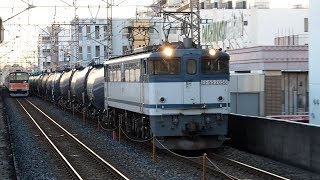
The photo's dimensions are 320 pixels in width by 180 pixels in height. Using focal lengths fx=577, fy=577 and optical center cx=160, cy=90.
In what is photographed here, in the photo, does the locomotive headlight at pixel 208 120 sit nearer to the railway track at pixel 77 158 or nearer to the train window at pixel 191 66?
the train window at pixel 191 66

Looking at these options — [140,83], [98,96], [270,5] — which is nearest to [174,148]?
[140,83]

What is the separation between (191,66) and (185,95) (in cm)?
93

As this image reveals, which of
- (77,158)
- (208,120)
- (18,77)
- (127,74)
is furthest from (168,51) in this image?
(18,77)

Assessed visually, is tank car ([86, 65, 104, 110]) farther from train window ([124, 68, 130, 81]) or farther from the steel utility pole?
train window ([124, 68, 130, 81])

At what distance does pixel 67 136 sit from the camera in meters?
24.5

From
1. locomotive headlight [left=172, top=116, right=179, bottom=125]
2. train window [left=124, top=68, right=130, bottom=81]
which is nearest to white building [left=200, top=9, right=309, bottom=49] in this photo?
train window [left=124, top=68, right=130, bottom=81]

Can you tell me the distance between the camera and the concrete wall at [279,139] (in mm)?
14336

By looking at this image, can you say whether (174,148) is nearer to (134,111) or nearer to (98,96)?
(134,111)

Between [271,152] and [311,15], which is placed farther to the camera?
[311,15]

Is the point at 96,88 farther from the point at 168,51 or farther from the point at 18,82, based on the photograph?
the point at 18,82

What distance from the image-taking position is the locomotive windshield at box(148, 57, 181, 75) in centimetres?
1723

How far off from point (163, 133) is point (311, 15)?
8887 millimetres

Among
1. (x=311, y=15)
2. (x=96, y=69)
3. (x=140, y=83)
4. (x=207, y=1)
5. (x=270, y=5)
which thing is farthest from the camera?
(x=207, y=1)

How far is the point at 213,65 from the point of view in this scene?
17609 mm
